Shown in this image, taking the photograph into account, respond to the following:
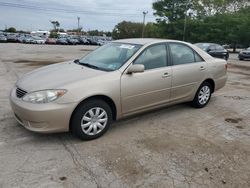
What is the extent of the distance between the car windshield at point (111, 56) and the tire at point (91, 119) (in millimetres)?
671

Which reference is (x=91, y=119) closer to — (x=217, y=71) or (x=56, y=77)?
(x=56, y=77)

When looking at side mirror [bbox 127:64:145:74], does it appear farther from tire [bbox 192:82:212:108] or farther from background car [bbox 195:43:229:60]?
background car [bbox 195:43:229:60]

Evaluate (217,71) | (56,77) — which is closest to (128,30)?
(217,71)

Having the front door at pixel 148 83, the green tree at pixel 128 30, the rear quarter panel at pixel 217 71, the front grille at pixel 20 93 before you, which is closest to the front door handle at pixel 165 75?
the front door at pixel 148 83

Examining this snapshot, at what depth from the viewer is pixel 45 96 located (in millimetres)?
3674

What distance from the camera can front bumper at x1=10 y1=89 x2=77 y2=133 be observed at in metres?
3.59

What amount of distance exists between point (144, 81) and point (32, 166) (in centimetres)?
214

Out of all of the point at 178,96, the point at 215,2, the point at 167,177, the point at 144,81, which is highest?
the point at 215,2

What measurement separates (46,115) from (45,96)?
0.26 m

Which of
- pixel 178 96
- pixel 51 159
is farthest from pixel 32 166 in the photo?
pixel 178 96

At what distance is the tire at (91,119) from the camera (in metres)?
3.82

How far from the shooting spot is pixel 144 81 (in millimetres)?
4445

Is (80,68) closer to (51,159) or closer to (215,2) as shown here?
(51,159)

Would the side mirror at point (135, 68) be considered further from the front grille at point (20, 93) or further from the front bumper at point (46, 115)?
the front grille at point (20, 93)
